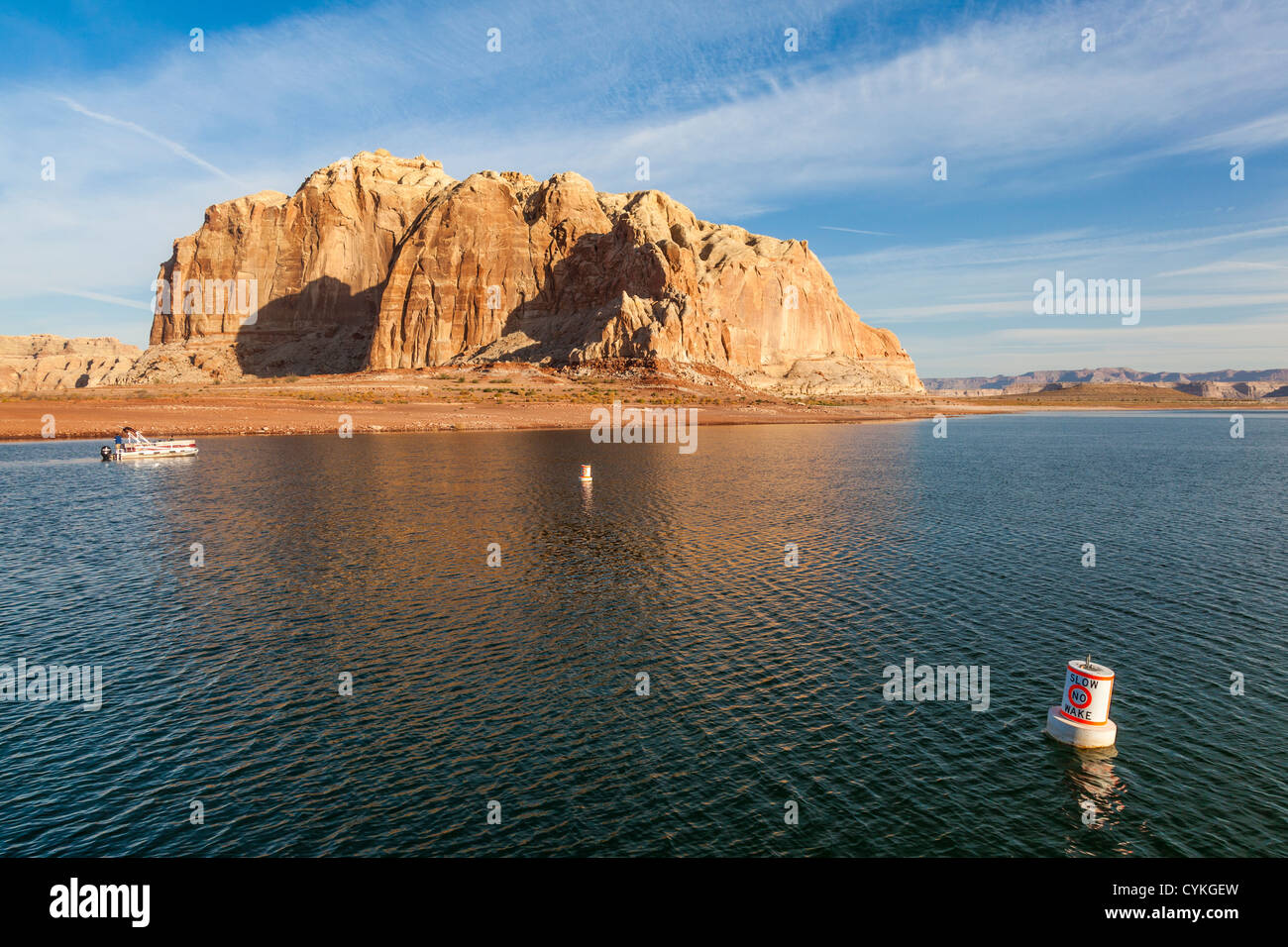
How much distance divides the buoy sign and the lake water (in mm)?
912

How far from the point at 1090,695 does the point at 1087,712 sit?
0.42 meters

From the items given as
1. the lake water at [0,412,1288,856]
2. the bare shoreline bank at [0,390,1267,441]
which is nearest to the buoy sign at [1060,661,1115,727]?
the lake water at [0,412,1288,856]

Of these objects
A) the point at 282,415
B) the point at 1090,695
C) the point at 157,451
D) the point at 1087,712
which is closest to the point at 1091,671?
the point at 1090,695

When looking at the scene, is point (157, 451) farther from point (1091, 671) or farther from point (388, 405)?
point (1091, 671)

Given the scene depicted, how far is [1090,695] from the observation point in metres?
16.2

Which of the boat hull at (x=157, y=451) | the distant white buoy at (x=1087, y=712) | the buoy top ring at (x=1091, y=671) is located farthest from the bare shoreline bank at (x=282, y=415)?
the distant white buoy at (x=1087, y=712)

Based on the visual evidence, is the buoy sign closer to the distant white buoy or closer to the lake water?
the distant white buoy

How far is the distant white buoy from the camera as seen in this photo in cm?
1617

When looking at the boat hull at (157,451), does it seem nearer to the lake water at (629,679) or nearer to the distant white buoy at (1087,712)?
the lake water at (629,679)

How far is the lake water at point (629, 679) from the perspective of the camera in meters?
13.5

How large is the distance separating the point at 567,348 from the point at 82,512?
149m
